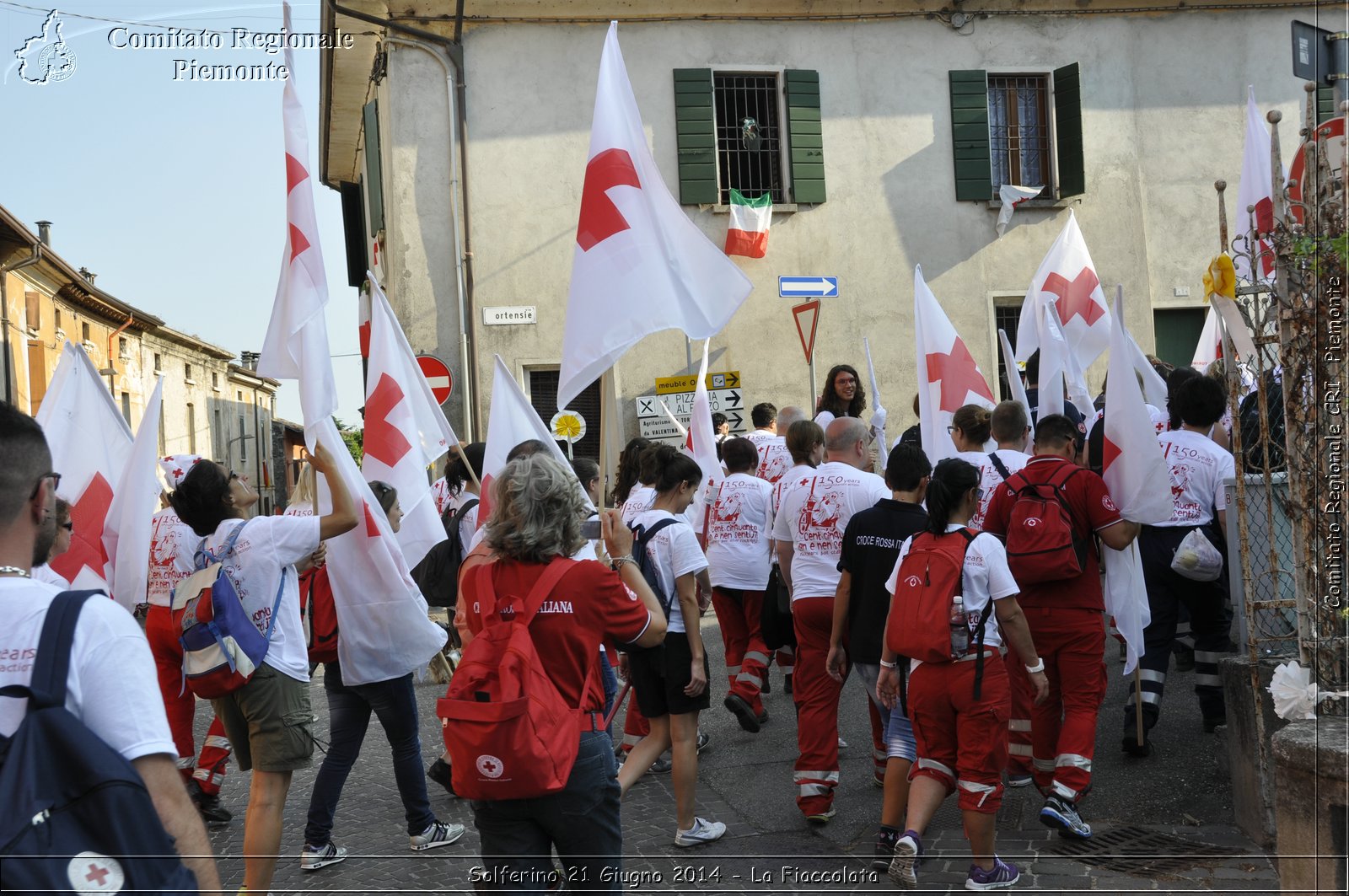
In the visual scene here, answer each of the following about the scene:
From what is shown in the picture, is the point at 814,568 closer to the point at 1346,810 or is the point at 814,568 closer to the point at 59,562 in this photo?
the point at 1346,810

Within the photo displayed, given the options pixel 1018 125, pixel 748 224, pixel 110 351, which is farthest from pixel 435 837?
pixel 110 351

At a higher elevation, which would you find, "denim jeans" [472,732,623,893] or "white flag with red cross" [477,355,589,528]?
"white flag with red cross" [477,355,589,528]

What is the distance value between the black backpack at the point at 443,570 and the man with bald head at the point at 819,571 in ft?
7.90

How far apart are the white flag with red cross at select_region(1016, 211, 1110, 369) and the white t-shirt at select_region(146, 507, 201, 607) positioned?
6192 millimetres

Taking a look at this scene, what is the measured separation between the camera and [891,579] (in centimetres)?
518

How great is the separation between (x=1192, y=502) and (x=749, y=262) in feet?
35.2

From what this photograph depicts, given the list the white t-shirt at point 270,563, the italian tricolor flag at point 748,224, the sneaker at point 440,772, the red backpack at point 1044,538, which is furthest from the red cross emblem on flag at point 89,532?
the italian tricolor flag at point 748,224

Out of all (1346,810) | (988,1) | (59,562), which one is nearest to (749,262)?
(988,1)

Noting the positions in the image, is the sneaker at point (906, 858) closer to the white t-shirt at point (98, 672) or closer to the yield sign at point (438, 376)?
the white t-shirt at point (98, 672)

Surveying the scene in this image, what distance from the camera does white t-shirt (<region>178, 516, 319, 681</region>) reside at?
16.0ft

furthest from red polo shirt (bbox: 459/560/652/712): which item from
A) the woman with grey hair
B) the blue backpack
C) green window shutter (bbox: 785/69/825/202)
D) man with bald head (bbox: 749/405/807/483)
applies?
green window shutter (bbox: 785/69/825/202)

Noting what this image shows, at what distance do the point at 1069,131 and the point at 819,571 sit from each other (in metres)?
13.3

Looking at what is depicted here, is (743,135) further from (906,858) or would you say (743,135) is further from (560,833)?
(560,833)

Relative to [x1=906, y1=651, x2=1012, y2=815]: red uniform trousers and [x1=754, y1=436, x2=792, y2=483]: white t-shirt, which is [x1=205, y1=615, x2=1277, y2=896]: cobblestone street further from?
[x1=754, y1=436, x2=792, y2=483]: white t-shirt
